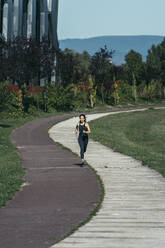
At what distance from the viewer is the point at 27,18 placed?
66812 millimetres

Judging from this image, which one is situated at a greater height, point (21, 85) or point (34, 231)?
point (34, 231)

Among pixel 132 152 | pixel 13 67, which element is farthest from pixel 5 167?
pixel 13 67

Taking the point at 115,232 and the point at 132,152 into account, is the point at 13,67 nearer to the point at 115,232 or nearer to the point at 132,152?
the point at 132,152

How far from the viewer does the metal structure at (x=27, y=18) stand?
60.9m

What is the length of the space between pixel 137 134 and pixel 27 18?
3568 centimetres

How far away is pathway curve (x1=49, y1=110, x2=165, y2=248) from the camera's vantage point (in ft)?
A: 26.8

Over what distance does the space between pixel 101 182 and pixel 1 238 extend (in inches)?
216

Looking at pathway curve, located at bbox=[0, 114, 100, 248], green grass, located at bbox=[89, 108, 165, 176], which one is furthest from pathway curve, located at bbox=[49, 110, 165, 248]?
green grass, located at bbox=[89, 108, 165, 176]

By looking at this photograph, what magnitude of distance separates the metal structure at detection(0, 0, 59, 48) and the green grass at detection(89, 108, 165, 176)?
14167 millimetres

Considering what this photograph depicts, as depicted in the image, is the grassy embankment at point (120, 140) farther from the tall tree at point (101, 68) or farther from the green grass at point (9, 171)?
the tall tree at point (101, 68)

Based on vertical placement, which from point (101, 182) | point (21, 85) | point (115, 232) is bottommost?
point (21, 85)

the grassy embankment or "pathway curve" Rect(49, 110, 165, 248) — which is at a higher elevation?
"pathway curve" Rect(49, 110, 165, 248)

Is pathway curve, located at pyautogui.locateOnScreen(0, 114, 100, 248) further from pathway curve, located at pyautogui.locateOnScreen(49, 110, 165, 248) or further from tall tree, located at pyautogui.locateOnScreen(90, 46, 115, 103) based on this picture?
tall tree, located at pyautogui.locateOnScreen(90, 46, 115, 103)

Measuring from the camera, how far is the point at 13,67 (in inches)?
1892
